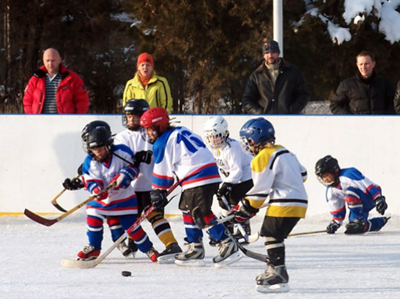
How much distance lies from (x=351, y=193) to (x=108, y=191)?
216 centimetres

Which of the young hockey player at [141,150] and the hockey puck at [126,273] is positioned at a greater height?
the young hockey player at [141,150]

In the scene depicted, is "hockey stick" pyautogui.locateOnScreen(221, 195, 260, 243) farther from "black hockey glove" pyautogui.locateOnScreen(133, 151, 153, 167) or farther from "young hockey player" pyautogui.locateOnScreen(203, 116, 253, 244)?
"black hockey glove" pyautogui.locateOnScreen(133, 151, 153, 167)

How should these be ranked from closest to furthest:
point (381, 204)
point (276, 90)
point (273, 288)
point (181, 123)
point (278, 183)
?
point (273, 288) < point (278, 183) < point (381, 204) < point (276, 90) < point (181, 123)

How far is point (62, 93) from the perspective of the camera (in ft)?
24.8

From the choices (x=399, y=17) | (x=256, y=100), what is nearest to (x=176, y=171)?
(x=256, y=100)

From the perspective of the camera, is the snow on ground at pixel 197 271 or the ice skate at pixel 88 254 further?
the ice skate at pixel 88 254

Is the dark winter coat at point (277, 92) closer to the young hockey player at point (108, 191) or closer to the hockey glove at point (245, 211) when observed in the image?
the young hockey player at point (108, 191)

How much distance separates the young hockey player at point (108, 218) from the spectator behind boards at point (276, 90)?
2.01m

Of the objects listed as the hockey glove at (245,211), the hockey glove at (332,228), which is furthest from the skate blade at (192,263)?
the hockey glove at (332,228)

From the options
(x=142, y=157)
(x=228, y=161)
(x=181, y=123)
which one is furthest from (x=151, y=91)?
(x=142, y=157)

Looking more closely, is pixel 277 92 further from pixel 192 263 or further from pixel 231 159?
pixel 192 263

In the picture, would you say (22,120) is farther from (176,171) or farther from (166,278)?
(166,278)

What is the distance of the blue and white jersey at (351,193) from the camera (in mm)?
6750

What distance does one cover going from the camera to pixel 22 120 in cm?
759
